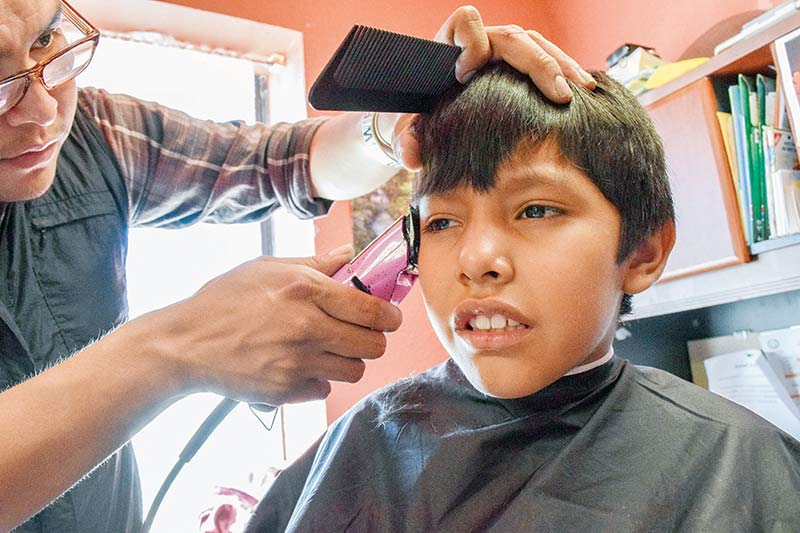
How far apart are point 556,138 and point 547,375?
309mm

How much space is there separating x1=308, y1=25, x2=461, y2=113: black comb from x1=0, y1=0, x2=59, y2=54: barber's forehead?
36 centimetres

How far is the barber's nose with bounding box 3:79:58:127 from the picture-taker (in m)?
0.83

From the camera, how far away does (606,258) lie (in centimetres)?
83

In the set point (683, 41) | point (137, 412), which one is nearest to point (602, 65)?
point (683, 41)

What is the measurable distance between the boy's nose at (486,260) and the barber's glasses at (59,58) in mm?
601

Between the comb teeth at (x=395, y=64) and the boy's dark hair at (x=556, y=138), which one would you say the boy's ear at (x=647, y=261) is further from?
the comb teeth at (x=395, y=64)

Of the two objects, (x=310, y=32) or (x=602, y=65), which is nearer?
(x=310, y=32)

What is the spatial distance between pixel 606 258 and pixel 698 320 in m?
1.17

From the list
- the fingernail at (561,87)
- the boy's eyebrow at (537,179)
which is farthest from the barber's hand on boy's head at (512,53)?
the boy's eyebrow at (537,179)

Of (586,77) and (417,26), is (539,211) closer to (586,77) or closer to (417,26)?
(586,77)

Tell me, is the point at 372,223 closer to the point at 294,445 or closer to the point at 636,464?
the point at 294,445

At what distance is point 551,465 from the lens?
0.88 meters

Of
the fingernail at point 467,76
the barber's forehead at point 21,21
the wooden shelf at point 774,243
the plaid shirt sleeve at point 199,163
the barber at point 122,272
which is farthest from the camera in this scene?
the wooden shelf at point 774,243

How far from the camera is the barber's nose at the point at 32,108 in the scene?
0.83 meters
